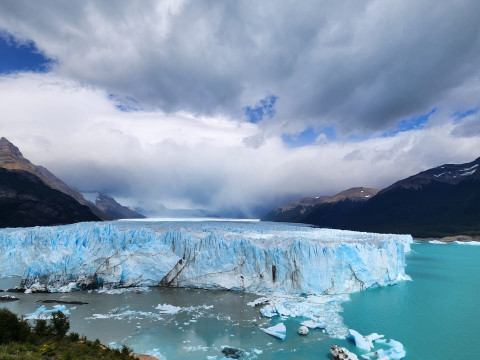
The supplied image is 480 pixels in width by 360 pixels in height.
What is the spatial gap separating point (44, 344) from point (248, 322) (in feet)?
26.5

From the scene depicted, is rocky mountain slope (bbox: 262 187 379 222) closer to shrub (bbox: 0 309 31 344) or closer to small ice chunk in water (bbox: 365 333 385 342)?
small ice chunk in water (bbox: 365 333 385 342)

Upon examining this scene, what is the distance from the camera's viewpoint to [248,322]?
13.4 metres

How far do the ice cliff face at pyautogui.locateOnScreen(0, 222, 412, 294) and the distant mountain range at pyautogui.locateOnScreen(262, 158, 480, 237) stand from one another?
184ft

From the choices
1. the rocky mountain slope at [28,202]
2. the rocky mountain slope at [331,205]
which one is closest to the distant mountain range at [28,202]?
the rocky mountain slope at [28,202]

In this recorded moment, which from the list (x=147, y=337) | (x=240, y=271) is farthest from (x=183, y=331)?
(x=240, y=271)

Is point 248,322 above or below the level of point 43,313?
below

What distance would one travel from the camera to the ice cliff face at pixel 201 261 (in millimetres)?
18578

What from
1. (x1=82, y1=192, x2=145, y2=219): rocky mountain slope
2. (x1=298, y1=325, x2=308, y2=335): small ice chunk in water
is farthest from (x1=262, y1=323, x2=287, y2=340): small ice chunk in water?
(x1=82, y1=192, x2=145, y2=219): rocky mountain slope

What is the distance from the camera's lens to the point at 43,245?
20094 mm

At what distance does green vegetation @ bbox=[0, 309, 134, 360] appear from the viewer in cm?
695

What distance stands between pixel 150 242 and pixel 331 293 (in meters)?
12.1

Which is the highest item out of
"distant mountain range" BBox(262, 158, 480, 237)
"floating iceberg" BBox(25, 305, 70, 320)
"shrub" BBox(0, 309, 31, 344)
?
"distant mountain range" BBox(262, 158, 480, 237)

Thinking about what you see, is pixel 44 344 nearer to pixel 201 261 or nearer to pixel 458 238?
pixel 201 261

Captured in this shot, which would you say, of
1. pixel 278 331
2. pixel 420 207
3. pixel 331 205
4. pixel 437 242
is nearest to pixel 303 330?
pixel 278 331
